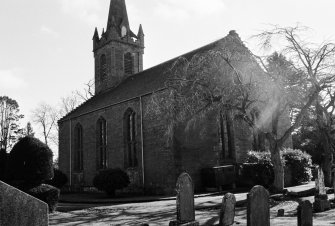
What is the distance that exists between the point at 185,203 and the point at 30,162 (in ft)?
26.3

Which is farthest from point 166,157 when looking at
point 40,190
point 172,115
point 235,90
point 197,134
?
point 40,190

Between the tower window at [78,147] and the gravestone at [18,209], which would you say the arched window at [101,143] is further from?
the gravestone at [18,209]

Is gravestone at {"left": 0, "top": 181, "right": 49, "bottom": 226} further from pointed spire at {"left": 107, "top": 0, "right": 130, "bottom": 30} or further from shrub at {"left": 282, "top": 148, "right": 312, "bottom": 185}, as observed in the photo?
pointed spire at {"left": 107, "top": 0, "right": 130, "bottom": 30}

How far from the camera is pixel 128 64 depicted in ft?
117

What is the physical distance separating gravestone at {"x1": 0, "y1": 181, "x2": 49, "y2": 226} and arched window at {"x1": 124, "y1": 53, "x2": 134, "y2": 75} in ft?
106

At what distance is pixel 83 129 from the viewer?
32.0 meters

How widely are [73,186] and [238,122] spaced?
15769 mm

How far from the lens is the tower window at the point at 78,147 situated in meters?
32.8

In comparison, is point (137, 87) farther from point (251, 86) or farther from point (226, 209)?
point (226, 209)

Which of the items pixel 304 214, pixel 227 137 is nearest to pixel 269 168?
pixel 227 137

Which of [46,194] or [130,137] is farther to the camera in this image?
[130,137]

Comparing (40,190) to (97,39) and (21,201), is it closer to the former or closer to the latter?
(21,201)

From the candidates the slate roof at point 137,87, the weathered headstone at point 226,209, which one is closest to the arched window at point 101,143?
the slate roof at point 137,87

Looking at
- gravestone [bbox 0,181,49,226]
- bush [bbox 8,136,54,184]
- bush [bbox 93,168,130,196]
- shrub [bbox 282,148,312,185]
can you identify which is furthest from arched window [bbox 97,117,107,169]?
gravestone [bbox 0,181,49,226]
